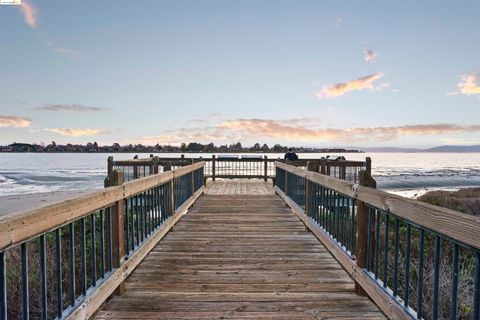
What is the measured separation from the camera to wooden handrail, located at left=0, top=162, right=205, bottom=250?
1901 millimetres

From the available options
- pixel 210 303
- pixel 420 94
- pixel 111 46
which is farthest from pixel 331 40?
pixel 210 303

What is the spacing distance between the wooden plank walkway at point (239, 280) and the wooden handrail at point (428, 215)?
111 cm

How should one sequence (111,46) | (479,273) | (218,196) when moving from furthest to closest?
1. (111,46)
2. (218,196)
3. (479,273)

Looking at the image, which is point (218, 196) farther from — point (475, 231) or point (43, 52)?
point (43, 52)

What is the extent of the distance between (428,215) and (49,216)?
8.69 ft

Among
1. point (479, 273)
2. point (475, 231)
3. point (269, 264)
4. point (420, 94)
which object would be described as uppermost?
point (420, 94)

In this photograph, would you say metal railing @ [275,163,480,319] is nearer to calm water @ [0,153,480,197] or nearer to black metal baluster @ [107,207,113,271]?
black metal baluster @ [107,207,113,271]

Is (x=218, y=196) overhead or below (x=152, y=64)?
below

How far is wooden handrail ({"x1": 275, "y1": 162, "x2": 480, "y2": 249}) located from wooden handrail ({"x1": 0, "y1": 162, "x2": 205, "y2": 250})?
260 centimetres

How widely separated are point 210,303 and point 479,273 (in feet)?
8.19

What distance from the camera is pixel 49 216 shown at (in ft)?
7.68

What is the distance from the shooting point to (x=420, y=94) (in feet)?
100

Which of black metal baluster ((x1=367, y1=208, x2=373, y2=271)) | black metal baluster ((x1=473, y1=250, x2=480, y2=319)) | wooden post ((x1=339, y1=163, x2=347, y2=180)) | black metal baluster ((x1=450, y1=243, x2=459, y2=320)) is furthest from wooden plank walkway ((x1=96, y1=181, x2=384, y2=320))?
wooden post ((x1=339, y1=163, x2=347, y2=180))

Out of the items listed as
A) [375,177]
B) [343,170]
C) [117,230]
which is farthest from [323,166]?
[375,177]
